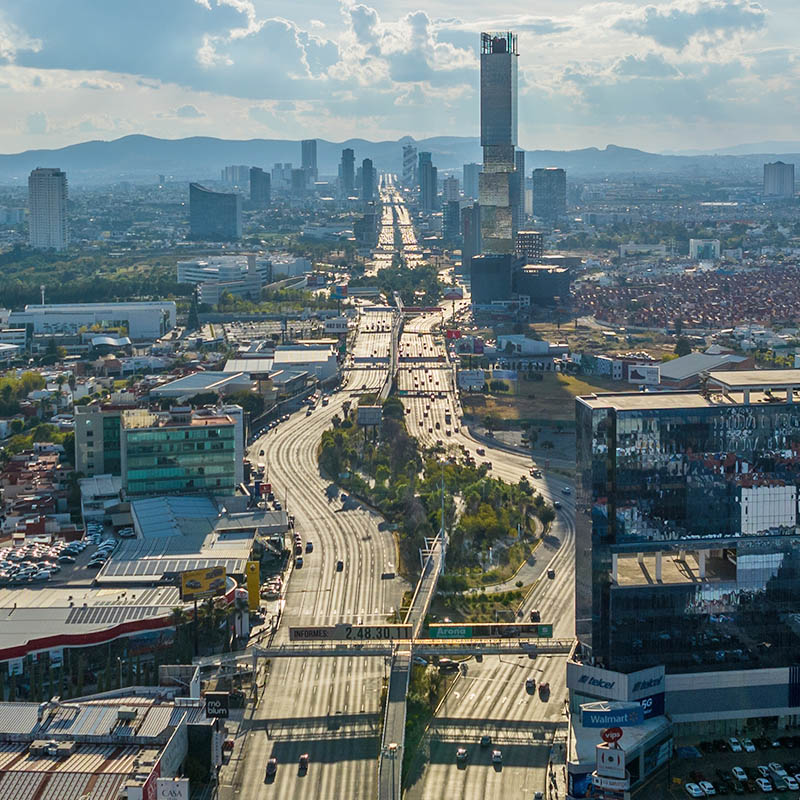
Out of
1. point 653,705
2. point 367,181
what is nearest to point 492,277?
point 653,705

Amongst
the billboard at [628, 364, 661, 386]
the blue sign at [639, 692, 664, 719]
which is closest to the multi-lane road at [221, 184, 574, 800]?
the blue sign at [639, 692, 664, 719]

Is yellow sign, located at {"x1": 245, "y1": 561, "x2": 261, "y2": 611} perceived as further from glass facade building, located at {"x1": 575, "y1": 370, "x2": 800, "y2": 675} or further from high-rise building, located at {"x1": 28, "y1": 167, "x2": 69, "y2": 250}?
high-rise building, located at {"x1": 28, "y1": 167, "x2": 69, "y2": 250}

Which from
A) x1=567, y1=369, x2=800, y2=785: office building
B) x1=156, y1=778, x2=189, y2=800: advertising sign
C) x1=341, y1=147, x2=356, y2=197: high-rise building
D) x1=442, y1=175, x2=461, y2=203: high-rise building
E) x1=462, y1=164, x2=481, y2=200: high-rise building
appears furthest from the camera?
x1=341, y1=147, x2=356, y2=197: high-rise building

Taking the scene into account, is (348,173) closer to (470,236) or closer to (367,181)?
(367,181)

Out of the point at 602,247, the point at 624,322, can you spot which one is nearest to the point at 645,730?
the point at 624,322

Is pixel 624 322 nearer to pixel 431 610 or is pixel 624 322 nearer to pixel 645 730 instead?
pixel 431 610

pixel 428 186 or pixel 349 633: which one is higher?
pixel 428 186
